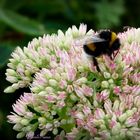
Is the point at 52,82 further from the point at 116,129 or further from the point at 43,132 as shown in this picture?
the point at 116,129

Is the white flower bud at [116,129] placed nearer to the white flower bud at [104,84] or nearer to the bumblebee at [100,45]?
the white flower bud at [104,84]

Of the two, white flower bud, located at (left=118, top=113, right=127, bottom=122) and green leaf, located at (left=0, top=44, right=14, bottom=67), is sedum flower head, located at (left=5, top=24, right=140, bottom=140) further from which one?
green leaf, located at (left=0, top=44, right=14, bottom=67)

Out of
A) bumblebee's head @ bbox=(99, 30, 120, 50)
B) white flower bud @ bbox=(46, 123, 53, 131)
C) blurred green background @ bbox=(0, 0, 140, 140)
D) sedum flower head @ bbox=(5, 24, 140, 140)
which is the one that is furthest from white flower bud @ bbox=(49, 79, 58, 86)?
blurred green background @ bbox=(0, 0, 140, 140)

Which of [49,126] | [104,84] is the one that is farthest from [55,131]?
[104,84]

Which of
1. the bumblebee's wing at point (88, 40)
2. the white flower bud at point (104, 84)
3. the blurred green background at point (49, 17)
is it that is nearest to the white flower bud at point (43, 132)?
the white flower bud at point (104, 84)

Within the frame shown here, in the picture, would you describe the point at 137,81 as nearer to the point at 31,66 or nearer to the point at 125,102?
the point at 125,102

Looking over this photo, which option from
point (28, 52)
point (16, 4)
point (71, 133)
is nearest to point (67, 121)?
point (71, 133)
